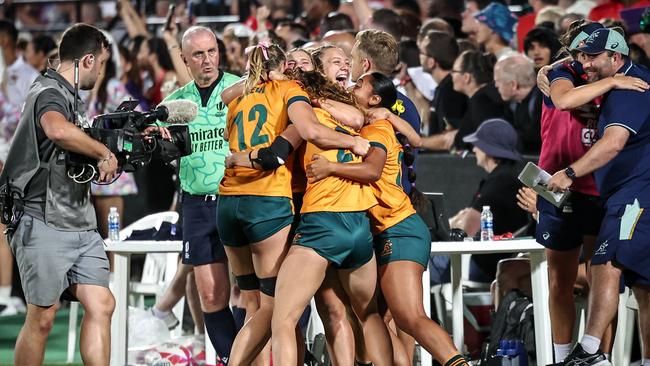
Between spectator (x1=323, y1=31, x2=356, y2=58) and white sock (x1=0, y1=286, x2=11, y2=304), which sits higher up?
spectator (x1=323, y1=31, x2=356, y2=58)

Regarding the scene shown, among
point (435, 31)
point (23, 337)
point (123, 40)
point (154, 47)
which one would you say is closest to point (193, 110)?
point (23, 337)

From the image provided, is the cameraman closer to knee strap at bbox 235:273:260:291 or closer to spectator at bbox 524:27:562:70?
knee strap at bbox 235:273:260:291

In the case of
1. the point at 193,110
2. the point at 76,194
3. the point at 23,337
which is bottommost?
the point at 23,337

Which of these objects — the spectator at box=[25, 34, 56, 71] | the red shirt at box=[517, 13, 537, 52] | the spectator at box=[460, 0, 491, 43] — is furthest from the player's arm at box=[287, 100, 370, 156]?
the spectator at box=[25, 34, 56, 71]

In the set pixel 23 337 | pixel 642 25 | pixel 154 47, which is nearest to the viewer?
pixel 23 337

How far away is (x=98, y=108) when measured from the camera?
10.8m

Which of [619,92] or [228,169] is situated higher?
[619,92]

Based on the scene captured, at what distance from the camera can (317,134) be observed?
588 cm

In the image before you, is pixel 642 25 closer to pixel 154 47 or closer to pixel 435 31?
pixel 435 31

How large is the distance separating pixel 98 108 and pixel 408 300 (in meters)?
5.40

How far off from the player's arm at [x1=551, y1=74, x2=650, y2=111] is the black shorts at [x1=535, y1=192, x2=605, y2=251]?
726 mm

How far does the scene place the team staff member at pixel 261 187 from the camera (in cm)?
614

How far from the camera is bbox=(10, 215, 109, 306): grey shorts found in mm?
6062

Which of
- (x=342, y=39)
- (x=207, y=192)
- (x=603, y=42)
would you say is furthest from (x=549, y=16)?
(x=207, y=192)
